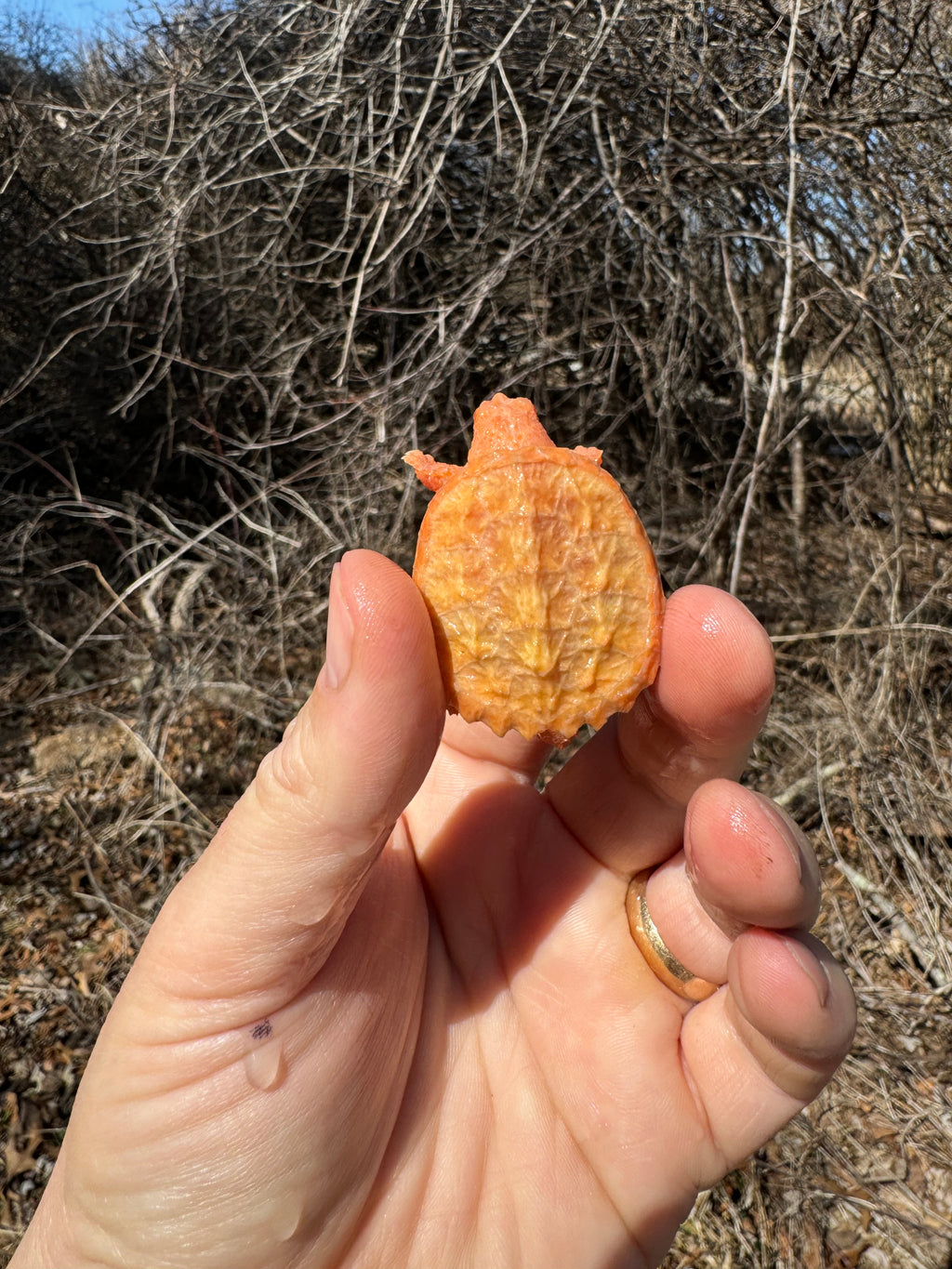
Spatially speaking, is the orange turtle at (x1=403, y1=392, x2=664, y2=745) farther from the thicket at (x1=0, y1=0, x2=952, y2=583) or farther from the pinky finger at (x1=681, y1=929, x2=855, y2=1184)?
the thicket at (x1=0, y1=0, x2=952, y2=583)

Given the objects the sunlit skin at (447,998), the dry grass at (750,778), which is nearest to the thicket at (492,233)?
the dry grass at (750,778)

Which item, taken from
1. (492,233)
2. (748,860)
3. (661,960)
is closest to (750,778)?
(661,960)

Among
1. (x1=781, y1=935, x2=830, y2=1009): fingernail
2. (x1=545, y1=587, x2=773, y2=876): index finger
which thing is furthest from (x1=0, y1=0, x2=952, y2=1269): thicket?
(x1=781, y1=935, x2=830, y2=1009): fingernail

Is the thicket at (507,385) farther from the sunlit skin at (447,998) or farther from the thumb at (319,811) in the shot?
the thumb at (319,811)

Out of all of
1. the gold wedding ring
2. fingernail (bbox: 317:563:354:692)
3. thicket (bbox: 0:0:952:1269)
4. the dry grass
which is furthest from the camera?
thicket (bbox: 0:0:952:1269)

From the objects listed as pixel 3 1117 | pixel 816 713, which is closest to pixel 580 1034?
pixel 816 713

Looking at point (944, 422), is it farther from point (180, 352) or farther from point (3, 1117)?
point (3, 1117)

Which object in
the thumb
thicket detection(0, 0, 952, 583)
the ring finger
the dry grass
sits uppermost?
thicket detection(0, 0, 952, 583)
